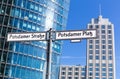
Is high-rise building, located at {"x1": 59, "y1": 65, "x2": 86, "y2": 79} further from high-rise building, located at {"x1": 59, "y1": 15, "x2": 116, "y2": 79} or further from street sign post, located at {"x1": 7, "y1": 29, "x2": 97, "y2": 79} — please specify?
street sign post, located at {"x1": 7, "y1": 29, "x2": 97, "y2": 79}

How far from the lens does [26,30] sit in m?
68.8

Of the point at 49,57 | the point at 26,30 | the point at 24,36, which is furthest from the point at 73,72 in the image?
the point at 49,57

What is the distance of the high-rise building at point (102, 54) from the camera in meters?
177

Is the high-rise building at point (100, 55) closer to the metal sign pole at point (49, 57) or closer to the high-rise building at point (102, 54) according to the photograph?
the high-rise building at point (102, 54)

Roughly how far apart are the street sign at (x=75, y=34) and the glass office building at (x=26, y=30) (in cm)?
4940

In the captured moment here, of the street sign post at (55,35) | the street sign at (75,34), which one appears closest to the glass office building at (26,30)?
the street sign post at (55,35)

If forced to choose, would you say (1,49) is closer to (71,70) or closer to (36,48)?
(36,48)

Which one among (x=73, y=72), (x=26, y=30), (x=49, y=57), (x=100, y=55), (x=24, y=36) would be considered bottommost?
(x=49, y=57)

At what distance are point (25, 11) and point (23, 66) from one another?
13.2m

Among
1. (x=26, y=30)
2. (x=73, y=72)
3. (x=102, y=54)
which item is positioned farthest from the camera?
(x=73, y=72)

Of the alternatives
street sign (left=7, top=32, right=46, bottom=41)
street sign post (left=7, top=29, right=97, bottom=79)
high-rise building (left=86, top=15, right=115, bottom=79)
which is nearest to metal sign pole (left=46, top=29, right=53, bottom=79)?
street sign post (left=7, top=29, right=97, bottom=79)

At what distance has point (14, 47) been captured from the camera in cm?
6550

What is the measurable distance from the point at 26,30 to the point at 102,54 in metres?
119

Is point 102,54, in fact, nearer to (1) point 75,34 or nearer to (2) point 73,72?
(2) point 73,72
